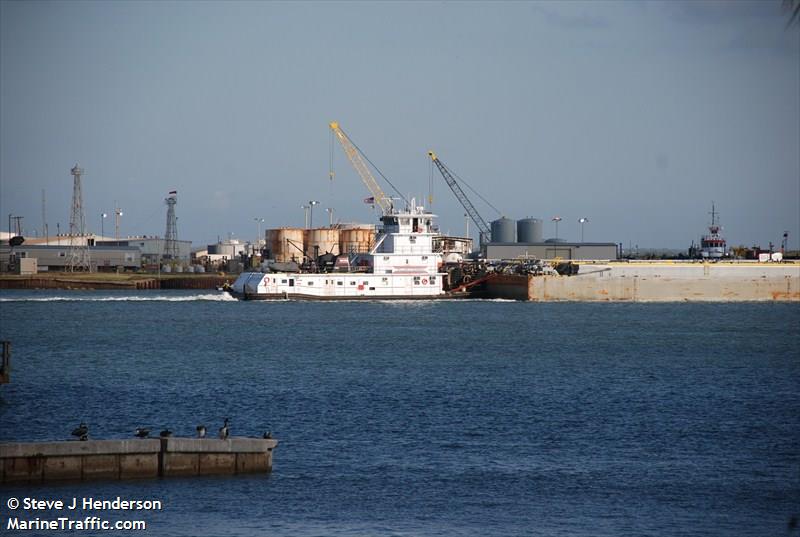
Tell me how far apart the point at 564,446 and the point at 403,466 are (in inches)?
218

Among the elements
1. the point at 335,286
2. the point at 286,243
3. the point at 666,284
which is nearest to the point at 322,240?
the point at 286,243

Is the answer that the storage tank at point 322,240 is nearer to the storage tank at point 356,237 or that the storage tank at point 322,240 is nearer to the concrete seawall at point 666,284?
the storage tank at point 356,237

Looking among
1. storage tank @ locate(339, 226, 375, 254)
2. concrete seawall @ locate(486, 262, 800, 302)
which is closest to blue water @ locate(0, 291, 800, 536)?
concrete seawall @ locate(486, 262, 800, 302)

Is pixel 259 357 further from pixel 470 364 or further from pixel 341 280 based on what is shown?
pixel 341 280

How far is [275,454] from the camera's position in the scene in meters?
30.0

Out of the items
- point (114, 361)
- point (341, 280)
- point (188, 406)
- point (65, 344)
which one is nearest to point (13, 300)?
point (341, 280)

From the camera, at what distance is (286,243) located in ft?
460

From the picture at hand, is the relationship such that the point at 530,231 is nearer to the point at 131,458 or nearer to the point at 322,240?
the point at 322,240

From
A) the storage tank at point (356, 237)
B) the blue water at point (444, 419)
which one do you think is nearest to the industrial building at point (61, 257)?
the storage tank at point (356, 237)

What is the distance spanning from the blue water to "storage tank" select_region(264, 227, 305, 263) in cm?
6411

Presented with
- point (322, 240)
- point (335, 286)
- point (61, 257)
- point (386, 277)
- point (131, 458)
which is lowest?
point (131, 458)

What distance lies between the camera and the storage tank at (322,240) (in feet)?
447

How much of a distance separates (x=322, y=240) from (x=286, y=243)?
5667mm

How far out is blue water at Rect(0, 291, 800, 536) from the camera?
25.0 metres
